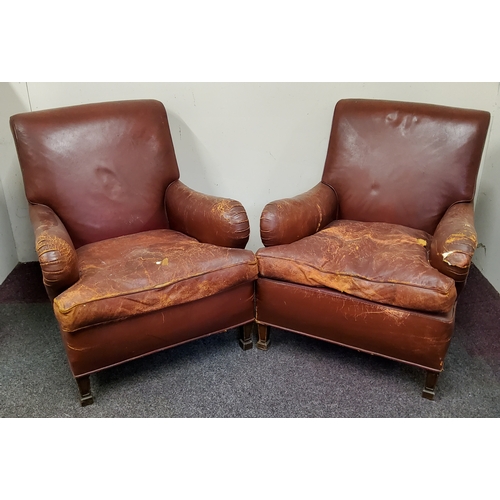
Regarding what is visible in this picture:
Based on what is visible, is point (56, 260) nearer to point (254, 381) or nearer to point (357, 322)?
point (254, 381)

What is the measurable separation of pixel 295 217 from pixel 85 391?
3.26ft

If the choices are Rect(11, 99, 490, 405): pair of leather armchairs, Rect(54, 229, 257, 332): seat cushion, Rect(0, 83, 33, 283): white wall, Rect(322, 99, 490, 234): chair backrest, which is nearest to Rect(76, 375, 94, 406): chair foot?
Rect(11, 99, 490, 405): pair of leather armchairs

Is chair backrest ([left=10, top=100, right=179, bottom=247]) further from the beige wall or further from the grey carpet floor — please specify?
the grey carpet floor

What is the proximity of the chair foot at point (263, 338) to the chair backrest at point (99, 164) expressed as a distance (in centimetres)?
63

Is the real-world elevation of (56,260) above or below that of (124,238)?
above

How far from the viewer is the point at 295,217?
1.85 meters

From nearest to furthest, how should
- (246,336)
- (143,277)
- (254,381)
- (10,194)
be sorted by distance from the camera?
(143,277)
(254,381)
(246,336)
(10,194)

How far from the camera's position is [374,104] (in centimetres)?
204

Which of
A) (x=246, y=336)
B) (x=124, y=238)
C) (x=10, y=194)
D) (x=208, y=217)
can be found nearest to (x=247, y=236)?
(x=208, y=217)

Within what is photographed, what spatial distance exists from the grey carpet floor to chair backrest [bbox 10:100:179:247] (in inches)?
21.0

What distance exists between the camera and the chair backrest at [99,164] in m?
1.87

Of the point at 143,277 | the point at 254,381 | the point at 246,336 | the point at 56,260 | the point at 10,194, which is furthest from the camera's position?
the point at 10,194
